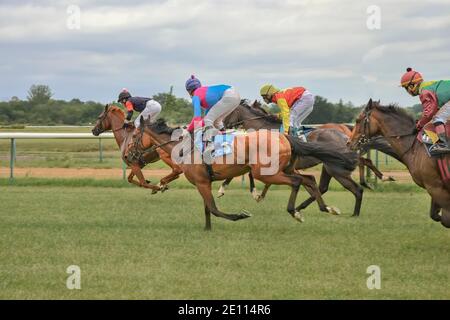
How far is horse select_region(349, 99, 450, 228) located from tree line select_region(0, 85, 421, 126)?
587 inches

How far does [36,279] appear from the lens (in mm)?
6688

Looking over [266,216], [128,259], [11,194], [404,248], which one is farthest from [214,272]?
[11,194]

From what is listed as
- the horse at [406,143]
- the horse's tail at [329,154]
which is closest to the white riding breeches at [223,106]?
→ the horse's tail at [329,154]

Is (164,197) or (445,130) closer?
(445,130)

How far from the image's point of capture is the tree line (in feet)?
87.0

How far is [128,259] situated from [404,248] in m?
2.96

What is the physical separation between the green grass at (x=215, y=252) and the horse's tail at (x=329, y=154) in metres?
0.83

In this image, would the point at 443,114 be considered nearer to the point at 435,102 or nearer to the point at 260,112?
the point at 435,102

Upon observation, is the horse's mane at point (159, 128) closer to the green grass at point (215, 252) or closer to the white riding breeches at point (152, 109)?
the green grass at point (215, 252)

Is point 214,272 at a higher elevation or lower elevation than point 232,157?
lower

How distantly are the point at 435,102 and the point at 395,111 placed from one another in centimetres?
89

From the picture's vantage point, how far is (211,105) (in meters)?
9.71
